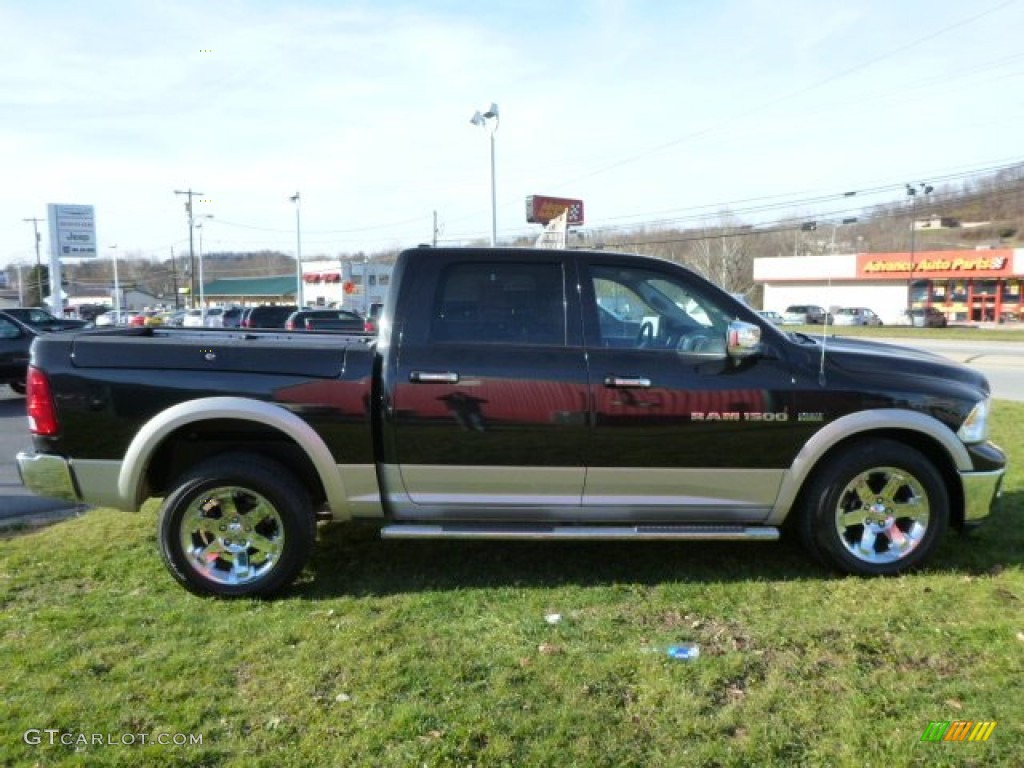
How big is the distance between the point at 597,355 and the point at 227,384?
200cm

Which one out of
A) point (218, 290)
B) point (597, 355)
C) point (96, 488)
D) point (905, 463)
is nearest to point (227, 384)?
point (96, 488)

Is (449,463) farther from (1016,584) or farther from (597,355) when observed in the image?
(1016,584)

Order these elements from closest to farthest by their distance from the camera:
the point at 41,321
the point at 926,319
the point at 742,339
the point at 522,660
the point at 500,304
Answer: the point at 522,660 < the point at 742,339 < the point at 500,304 < the point at 41,321 < the point at 926,319

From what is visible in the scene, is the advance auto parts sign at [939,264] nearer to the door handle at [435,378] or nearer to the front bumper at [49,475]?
the door handle at [435,378]

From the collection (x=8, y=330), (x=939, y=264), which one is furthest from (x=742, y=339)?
(x=939, y=264)

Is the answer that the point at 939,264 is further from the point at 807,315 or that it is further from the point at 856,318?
the point at 807,315

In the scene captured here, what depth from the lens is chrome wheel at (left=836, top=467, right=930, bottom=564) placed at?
448 cm

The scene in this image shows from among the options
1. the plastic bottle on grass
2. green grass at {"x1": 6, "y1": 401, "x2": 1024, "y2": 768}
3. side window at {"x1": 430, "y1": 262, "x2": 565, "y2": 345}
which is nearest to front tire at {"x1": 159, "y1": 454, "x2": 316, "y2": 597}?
green grass at {"x1": 6, "y1": 401, "x2": 1024, "y2": 768}

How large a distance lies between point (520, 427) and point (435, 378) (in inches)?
20.7

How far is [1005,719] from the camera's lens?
3055mm

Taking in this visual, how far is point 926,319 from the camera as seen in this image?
51.1 metres

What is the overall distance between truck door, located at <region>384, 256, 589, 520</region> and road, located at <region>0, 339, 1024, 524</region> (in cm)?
398

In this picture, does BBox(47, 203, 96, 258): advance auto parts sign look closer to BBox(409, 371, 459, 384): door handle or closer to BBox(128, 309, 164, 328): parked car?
BBox(128, 309, 164, 328): parked car

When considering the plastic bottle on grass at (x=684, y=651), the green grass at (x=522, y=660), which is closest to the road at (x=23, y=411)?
the green grass at (x=522, y=660)
